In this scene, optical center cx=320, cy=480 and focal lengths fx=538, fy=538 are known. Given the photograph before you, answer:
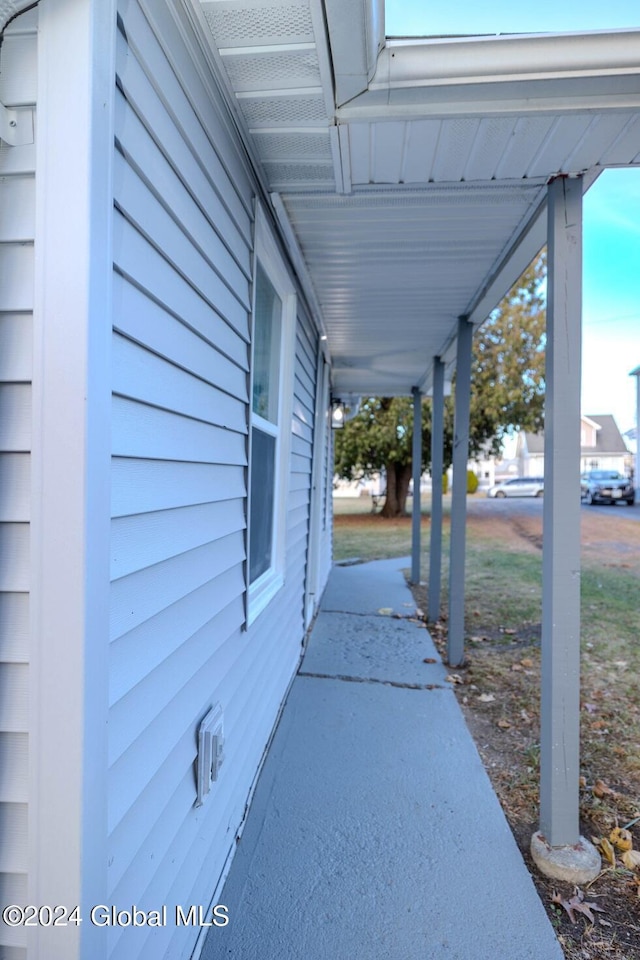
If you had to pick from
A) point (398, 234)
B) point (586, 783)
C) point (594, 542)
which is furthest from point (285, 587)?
point (594, 542)

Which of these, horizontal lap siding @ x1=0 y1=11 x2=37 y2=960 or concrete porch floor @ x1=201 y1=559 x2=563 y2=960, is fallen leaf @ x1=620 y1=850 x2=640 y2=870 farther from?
horizontal lap siding @ x1=0 y1=11 x2=37 y2=960

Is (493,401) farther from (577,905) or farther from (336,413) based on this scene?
(577,905)

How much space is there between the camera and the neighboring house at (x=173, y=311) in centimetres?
95

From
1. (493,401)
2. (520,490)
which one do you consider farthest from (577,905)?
(520,490)

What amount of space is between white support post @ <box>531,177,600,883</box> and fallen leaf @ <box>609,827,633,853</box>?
0.15 metres

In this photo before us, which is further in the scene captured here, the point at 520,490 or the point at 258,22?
the point at 520,490

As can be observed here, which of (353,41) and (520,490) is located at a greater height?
(353,41)

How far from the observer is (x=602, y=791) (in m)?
2.54

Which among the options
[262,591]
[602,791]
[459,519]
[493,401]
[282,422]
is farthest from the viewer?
[493,401]

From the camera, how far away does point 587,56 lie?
5.22 ft

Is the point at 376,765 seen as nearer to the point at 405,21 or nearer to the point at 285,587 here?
the point at 285,587

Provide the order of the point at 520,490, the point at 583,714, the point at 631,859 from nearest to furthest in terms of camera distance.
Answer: the point at 631,859
the point at 583,714
the point at 520,490

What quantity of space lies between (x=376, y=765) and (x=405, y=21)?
9.89 feet

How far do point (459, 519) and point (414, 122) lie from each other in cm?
295
